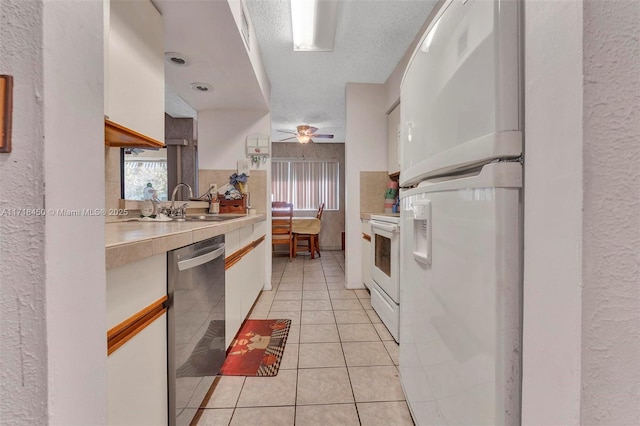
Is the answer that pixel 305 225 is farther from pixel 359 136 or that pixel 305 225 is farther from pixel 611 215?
pixel 611 215

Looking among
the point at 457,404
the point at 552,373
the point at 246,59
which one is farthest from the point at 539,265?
the point at 246,59

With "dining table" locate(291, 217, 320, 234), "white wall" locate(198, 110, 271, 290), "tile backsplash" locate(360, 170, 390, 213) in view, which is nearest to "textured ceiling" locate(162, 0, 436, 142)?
"white wall" locate(198, 110, 271, 290)

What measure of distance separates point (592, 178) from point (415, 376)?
3.09 feet

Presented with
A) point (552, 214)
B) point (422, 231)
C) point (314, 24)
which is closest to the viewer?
point (552, 214)

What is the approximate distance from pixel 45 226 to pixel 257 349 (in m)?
1.65

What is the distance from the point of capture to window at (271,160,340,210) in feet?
19.7

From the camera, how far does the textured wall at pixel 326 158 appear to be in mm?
5949

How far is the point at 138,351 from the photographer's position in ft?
2.38

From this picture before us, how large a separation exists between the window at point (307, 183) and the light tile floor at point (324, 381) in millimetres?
3727

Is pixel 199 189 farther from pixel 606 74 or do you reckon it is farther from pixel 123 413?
pixel 606 74

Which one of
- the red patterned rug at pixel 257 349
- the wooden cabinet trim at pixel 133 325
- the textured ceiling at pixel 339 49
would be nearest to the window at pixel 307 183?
the textured ceiling at pixel 339 49

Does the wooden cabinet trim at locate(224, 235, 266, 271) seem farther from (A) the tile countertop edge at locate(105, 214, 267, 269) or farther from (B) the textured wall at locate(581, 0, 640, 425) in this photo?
(B) the textured wall at locate(581, 0, 640, 425)

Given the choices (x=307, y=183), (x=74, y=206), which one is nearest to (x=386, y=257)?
(x=74, y=206)

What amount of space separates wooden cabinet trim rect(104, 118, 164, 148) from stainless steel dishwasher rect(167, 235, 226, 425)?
60 cm
